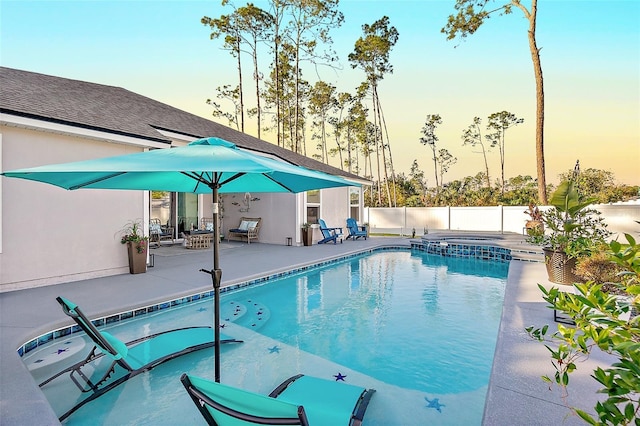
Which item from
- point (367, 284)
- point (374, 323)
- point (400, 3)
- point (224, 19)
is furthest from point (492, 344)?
point (224, 19)

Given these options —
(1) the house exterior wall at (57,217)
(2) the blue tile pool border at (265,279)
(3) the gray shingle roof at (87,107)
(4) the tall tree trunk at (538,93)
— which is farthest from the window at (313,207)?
(4) the tall tree trunk at (538,93)

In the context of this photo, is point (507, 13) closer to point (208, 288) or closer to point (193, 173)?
point (208, 288)

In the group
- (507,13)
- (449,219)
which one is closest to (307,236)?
(449,219)

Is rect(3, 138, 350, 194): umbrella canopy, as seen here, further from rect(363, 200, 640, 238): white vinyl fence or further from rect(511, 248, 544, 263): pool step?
rect(363, 200, 640, 238): white vinyl fence

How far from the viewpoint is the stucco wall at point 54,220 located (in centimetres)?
625

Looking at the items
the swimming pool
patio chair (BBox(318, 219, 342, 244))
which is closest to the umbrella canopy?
the swimming pool

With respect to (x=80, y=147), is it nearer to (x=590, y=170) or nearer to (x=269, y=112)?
(x=269, y=112)

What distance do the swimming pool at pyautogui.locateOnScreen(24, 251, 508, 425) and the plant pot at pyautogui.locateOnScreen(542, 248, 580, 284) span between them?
4.13 feet

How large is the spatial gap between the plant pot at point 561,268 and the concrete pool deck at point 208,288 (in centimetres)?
29

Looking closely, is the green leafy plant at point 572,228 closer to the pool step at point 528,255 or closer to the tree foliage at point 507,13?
the pool step at point 528,255

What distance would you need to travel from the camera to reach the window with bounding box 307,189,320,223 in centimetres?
1501

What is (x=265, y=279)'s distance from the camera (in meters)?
8.42

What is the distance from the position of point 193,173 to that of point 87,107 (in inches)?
277

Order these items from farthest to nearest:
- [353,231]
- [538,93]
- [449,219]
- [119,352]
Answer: [449,219] → [353,231] → [538,93] → [119,352]
